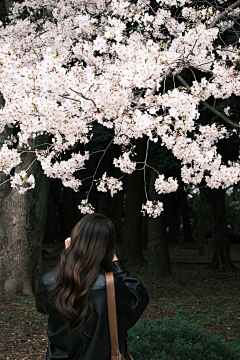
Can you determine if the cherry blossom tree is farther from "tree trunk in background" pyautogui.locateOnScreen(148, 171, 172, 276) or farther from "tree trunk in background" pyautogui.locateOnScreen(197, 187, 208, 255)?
"tree trunk in background" pyautogui.locateOnScreen(197, 187, 208, 255)

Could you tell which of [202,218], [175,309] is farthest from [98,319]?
[202,218]

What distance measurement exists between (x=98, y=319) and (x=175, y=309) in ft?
20.0

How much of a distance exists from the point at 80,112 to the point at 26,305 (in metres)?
3.82

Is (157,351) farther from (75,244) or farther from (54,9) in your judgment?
(54,9)

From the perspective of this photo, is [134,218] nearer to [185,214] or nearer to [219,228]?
[219,228]

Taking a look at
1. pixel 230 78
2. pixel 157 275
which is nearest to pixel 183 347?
pixel 230 78

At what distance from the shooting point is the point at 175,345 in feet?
14.1

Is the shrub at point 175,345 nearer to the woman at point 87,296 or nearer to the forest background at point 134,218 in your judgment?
the forest background at point 134,218

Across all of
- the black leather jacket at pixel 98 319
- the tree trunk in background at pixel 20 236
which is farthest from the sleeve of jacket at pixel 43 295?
the tree trunk in background at pixel 20 236

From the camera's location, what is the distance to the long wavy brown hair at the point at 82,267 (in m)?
2.03

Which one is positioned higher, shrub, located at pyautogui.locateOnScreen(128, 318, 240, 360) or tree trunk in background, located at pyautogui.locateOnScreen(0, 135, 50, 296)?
tree trunk in background, located at pyautogui.locateOnScreen(0, 135, 50, 296)

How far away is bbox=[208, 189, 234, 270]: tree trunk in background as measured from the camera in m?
11.6

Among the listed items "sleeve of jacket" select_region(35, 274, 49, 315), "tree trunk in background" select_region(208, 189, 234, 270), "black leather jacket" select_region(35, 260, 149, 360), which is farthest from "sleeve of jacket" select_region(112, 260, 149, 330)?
"tree trunk in background" select_region(208, 189, 234, 270)

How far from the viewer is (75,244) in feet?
6.89
